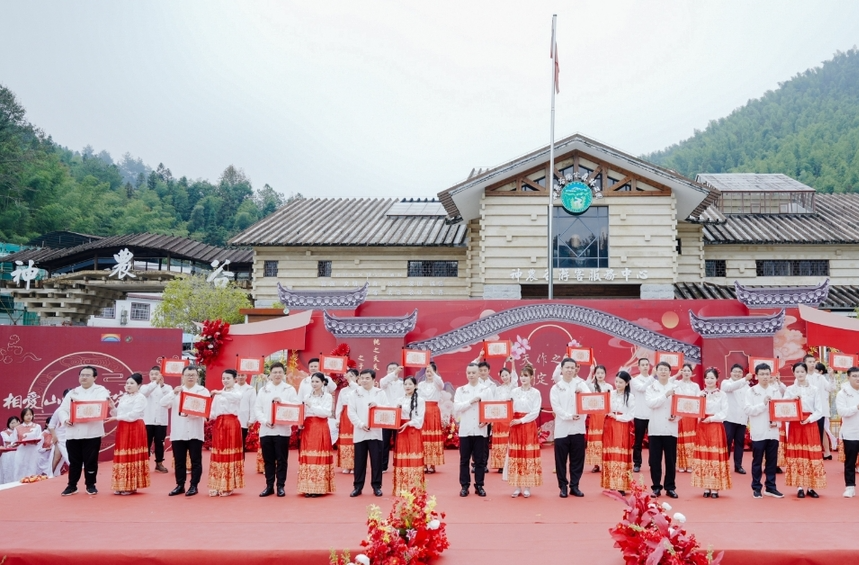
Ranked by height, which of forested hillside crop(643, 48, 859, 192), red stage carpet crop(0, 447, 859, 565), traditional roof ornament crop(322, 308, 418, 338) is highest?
forested hillside crop(643, 48, 859, 192)

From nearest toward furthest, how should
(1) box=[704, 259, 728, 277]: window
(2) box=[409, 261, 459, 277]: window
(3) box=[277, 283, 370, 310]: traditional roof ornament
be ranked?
Answer: (3) box=[277, 283, 370, 310]: traditional roof ornament
(1) box=[704, 259, 728, 277]: window
(2) box=[409, 261, 459, 277]: window

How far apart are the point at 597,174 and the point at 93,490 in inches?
484

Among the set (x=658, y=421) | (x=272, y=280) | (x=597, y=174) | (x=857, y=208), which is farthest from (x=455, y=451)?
(x=857, y=208)

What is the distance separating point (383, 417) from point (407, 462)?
1.91 feet

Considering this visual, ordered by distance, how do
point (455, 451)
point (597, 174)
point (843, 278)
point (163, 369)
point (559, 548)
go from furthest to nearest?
1. point (843, 278)
2. point (597, 174)
3. point (455, 451)
4. point (163, 369)
5. point (559, 548)

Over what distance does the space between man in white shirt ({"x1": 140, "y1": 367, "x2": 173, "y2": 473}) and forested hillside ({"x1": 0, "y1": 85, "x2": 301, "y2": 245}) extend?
2671 centimetres

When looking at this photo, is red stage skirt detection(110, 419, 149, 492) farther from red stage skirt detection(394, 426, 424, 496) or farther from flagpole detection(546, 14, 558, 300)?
flagpole detection(546, 14, 558, 300)

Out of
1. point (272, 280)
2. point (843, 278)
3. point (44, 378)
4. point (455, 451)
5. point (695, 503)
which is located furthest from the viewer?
point (272, 280)

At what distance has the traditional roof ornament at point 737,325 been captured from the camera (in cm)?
1109

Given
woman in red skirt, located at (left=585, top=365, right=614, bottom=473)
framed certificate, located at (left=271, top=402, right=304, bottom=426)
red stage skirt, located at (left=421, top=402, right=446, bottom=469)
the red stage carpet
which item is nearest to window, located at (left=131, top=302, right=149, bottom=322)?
the red stage carpet

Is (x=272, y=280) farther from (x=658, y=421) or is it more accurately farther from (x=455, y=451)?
(x=658, y=421)

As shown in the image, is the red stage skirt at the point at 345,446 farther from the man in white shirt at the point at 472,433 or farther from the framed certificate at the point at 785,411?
the framed certificate at the point at 785,411

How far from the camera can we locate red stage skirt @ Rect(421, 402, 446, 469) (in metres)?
9.30

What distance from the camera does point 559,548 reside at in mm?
5379
